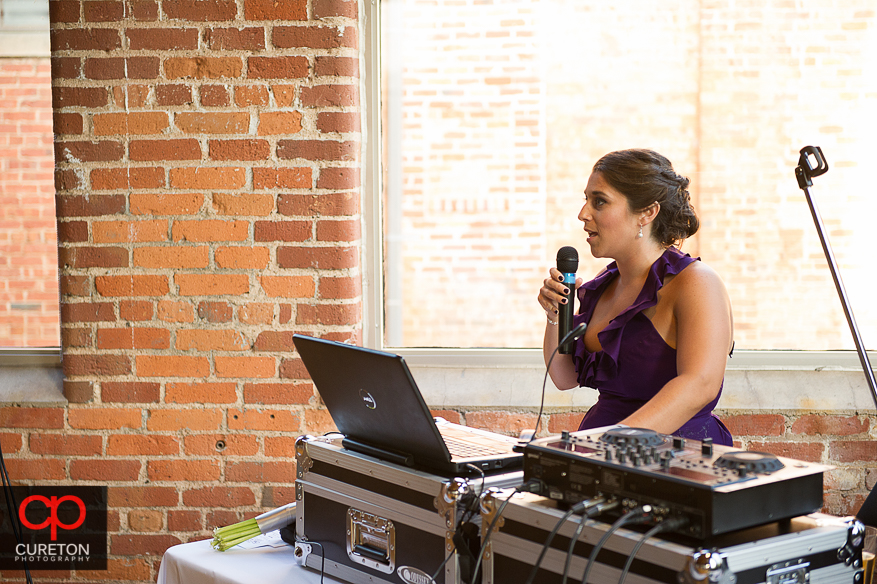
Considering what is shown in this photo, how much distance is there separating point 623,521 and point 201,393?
1885 mm

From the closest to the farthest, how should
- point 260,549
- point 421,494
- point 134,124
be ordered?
point 421,494, point 260,549, point 134,124

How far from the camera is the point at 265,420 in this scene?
8.65ft

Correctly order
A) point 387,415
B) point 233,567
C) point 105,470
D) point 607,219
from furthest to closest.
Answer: point 105,470, point 607,219, point 233,567, point 387,415

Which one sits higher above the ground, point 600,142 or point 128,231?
point 600,142

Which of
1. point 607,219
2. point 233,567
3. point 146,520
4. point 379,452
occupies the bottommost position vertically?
point 146,520

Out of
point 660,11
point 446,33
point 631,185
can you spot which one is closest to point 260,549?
point 631,185

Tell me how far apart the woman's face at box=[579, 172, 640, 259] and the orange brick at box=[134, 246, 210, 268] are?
130 centimetres

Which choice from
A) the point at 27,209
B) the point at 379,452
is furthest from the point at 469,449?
the point at 27,209

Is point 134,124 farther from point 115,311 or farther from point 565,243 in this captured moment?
point 565,243

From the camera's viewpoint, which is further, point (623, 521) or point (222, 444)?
point (222, 444)

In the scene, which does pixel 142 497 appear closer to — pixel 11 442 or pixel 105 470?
pixel 105 470

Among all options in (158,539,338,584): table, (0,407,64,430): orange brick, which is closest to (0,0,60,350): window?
(0,407,64,430): orange brick

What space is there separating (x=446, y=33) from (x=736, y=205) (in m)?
1.17

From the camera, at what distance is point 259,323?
8.59 ft
